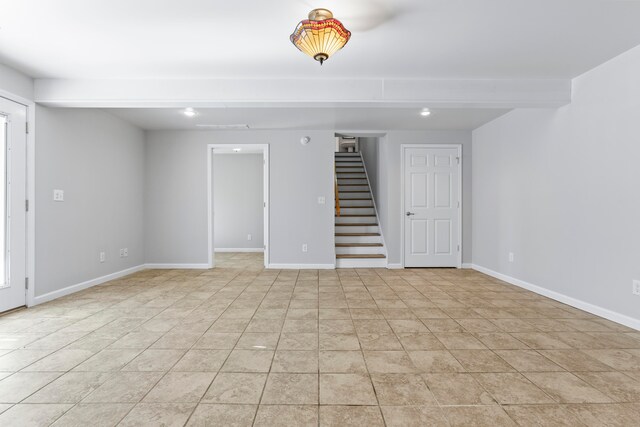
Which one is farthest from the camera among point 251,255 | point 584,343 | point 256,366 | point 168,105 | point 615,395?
point 251,255

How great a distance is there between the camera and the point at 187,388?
71.7 inches

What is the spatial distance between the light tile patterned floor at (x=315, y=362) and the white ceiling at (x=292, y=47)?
8.12 feet

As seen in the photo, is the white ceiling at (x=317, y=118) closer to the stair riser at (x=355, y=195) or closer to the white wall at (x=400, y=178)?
the white wall at (x=400, y=178)

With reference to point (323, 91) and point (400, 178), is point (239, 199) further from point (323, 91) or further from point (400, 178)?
point (323, 91)

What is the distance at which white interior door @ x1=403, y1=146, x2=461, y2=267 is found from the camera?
18.5 feet

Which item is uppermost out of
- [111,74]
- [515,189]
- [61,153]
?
[111,74]

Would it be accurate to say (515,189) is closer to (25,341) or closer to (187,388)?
(187,388)

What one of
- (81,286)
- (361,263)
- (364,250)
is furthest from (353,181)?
(81,286)

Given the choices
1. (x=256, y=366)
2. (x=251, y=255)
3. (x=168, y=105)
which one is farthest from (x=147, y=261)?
(x=256, y=366)

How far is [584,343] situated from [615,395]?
2.62 feet

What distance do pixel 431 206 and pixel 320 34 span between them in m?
4.15

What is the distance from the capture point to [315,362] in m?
2.12

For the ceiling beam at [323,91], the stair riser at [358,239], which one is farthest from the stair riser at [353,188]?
the ceiling beam at [323,91]

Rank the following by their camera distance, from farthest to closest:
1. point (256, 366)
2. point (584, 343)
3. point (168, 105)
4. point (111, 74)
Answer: point (168, 105)
point (111, 74)
point (584, 343)
point (256, 366)
